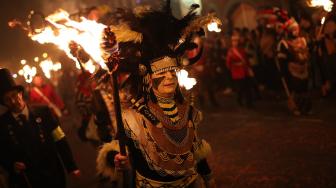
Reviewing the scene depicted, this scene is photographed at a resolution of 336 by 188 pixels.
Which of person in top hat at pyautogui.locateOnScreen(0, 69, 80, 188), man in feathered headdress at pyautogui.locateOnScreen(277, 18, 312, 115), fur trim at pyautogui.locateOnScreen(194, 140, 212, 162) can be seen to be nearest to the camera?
fur trim at pyautogui.locateOnScreen(194, 140, 212, 162)

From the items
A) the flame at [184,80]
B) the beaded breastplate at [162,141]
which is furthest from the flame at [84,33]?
the flame at [184,80]

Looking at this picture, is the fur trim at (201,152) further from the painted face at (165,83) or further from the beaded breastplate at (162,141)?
the painted face at (165,83)

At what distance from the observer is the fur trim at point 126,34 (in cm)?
350

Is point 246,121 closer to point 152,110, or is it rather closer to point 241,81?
point 241,81

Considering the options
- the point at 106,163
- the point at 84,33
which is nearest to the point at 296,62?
the point at 106,163

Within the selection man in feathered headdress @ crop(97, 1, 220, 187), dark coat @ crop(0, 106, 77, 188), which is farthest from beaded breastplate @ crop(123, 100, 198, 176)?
dark coat @ crop(0, 106, 77, 188)

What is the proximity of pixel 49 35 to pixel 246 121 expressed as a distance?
7134 mm

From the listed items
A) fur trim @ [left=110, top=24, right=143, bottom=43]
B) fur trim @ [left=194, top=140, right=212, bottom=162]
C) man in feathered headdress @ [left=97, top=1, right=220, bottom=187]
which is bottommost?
fur trim @ [left=194, top=140, right=212, bottom=162]

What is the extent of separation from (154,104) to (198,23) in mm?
858

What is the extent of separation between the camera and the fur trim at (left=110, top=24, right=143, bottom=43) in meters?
3.50

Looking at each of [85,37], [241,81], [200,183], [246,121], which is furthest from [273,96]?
[85,37]

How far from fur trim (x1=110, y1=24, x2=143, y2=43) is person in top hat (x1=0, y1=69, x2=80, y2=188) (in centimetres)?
190

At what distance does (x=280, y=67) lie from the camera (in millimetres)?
9539

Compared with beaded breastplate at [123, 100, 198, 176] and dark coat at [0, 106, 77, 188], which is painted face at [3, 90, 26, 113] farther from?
beaded breastplate at [123, 100, 198, 176]
